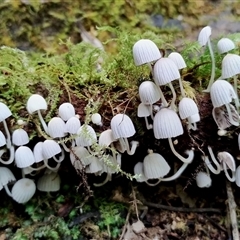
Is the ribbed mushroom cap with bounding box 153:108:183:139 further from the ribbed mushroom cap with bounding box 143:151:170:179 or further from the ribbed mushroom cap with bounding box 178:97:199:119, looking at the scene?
the ribbed mushroom cap with bounding box 143:151:170:179

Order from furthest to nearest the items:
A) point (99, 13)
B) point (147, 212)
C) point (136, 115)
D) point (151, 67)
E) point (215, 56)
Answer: point (99, 13)
point (147, 212)
point (215, 56)
point (136, 115)
point (151, 67)

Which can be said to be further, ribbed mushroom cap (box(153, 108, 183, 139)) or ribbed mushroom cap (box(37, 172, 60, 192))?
ribbed mushroom cap (box(37, 172, 60, 192))

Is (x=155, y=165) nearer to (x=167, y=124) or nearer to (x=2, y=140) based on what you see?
(x=167, y=124)

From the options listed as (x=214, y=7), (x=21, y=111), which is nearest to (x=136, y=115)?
(x=21, y=111)

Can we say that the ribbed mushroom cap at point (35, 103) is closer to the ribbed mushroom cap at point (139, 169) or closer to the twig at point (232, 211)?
the ribbed mushroom cap at point (139, 169)

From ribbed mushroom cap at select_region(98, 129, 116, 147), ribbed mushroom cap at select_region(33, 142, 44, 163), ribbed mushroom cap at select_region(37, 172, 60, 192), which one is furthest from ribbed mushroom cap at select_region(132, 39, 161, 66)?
ribbed mushroom cap at select_region(37, 172, 60, 192)

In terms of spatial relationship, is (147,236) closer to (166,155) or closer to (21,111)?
(166,155)

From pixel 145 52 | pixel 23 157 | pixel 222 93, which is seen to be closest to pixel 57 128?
pixel 23 157
